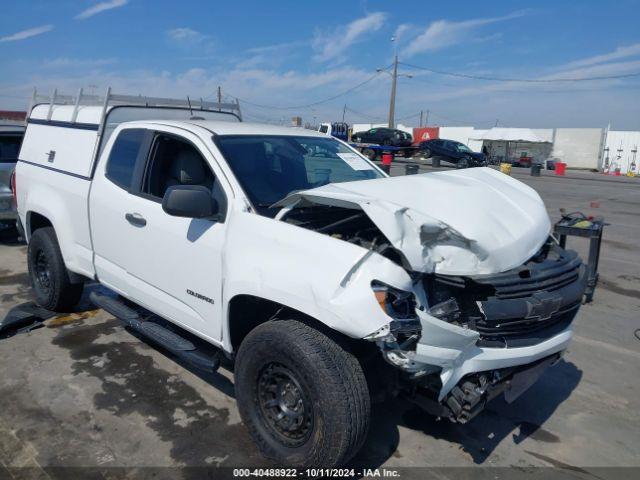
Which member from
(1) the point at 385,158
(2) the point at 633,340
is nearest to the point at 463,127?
(1) the point at 385,158

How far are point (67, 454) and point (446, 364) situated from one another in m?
2.28

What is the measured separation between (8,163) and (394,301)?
7.69 metres

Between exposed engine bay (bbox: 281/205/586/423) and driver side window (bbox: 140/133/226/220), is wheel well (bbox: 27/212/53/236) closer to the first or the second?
driver side window (bbox: 140/133/226/220)

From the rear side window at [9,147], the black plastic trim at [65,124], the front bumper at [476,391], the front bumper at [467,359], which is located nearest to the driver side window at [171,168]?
the black plastic trim at [65,124]

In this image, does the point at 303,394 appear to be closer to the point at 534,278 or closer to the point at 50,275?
the point at 534,278

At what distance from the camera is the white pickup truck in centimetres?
254

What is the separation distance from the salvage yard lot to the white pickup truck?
1.42 feet

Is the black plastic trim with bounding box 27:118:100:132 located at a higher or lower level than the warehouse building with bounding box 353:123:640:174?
lower

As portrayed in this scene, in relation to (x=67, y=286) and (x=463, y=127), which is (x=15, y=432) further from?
(x=463, y=127)

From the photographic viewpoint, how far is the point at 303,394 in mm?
2709

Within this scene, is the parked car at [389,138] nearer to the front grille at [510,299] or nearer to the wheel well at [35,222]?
the wheel well at [35,222]

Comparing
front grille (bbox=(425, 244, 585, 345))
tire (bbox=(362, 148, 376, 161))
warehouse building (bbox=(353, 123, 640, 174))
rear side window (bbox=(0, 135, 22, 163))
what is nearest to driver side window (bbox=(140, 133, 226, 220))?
front grille (bbox=(425, 244, 585, 345))

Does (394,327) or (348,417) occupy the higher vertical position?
(394,327)

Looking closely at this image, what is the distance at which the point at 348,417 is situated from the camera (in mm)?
2512
